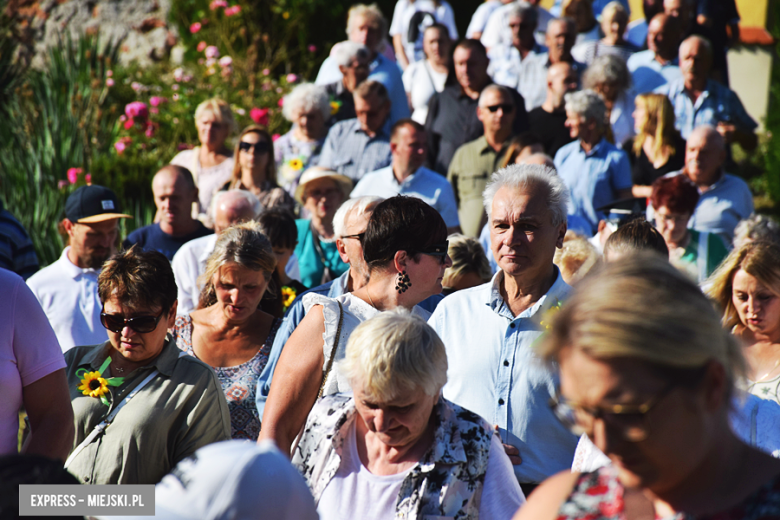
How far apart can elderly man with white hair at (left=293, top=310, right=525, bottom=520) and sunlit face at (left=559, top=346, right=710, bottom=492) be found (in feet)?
3.02

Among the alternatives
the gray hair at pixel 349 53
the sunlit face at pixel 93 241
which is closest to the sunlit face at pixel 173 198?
the sunlit face at pixel 93 241

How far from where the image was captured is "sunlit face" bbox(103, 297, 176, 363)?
10.4 feet

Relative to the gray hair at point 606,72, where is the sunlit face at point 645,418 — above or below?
above

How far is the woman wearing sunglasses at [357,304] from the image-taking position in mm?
2912

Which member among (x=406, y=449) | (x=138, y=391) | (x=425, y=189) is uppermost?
(x=406, y=449)

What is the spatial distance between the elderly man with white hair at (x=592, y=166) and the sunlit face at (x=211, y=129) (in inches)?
125

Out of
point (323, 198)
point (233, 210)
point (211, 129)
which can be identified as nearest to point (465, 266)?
point (233, 210)

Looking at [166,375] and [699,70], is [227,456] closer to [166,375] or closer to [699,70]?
[166,375]

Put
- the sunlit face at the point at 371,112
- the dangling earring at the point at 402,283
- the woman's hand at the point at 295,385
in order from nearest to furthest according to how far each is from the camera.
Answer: the woman's hand at the point at 295,385
the dangling earring at the point at 402,283
the sunlit face at the point at 371,112

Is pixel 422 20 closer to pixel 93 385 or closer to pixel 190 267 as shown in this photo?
pixel 190 267

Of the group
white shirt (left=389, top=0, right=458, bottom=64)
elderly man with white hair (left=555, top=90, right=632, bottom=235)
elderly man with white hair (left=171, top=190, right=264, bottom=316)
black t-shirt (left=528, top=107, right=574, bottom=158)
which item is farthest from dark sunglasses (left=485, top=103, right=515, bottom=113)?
white shirt (left=389, top=0, right=458, bottom=64)

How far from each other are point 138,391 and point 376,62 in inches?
260

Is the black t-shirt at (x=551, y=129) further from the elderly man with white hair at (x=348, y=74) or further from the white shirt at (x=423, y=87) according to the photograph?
the elderly man with white hair at (x=348, y=74)

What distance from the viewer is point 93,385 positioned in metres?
3.16
